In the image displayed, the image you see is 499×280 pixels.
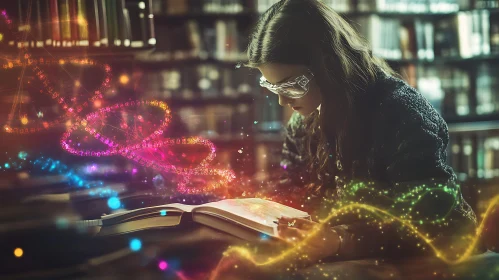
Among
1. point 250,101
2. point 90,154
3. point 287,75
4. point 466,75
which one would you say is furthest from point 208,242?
point 466,75

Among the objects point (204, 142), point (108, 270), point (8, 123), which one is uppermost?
point (8, 123)

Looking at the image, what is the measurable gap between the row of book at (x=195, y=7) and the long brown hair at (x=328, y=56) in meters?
1.45

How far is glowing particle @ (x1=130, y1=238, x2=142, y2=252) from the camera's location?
0.80m

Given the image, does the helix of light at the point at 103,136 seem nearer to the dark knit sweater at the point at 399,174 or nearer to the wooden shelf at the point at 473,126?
the dark knit sweater at the point at 399,174

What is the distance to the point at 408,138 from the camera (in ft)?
2.99

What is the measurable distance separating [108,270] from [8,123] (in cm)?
58

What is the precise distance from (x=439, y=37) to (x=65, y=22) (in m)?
2.36

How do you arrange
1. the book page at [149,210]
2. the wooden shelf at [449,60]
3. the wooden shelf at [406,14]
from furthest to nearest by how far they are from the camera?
the wooden shelf at [449,60]
the wooden shelf at [406,14]
the book page at [149,210]

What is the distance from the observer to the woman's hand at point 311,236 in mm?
767

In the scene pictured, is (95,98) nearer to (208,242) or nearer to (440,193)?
(208,242)

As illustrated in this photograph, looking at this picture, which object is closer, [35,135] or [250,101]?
[35,135]

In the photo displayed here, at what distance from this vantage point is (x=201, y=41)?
2.53 metres

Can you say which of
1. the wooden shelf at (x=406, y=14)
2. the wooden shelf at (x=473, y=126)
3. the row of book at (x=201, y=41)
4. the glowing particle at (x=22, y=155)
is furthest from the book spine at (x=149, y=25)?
the wooden shelf at (x=473, y=126)

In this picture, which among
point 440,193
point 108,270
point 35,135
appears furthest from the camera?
point 35,135
